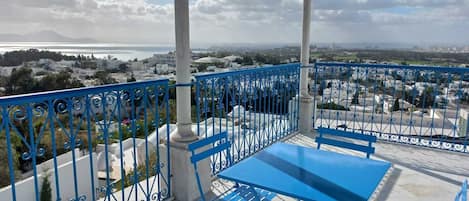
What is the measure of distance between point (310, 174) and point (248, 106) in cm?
247

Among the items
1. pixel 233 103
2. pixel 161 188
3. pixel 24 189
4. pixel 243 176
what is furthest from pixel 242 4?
pixel 24 189

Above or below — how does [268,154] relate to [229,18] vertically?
below

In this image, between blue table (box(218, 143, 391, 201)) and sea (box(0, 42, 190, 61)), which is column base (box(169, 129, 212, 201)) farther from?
sea (box(0, 42, 190, 61))

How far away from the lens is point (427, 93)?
5.02 m

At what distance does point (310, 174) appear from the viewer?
2.28 metres

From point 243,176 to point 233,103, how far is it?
209cm

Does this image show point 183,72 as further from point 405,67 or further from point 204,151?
point 405,67

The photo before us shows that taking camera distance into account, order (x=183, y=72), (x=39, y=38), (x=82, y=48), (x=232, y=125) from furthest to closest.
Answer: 1. (x=82, y=48)
2. (x=39, y=38)
3. (x=232, y=125)
4. (x=183, y=72)

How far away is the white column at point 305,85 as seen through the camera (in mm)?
5426

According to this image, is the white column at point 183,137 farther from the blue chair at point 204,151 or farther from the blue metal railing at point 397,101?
the blue metal railing at point 397,101

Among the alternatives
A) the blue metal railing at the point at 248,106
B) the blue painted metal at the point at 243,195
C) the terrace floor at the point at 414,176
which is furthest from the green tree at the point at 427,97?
the blue painted metal at the point at 243,195

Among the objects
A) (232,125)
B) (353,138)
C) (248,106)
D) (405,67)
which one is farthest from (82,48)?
(353,138)

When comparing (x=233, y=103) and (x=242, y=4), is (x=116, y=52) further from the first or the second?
(x=233, y=103)

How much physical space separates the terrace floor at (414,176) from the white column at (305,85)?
528 millimetres
